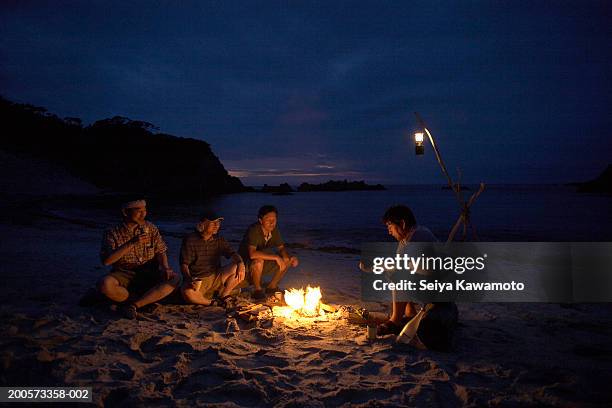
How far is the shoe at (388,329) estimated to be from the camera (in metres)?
4.27

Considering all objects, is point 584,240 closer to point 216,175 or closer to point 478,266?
point 478,266

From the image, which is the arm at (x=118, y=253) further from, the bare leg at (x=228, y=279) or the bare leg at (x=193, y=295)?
the bare leg at (x=228, y=279)

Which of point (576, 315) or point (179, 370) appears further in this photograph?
point (576, 315)

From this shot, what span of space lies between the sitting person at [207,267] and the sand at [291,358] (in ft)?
0.92

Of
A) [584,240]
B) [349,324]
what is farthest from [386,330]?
[584,240]

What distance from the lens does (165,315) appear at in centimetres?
484

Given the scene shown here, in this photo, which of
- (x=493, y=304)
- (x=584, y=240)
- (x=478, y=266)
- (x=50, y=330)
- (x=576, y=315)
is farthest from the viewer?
(x=584, y=240)

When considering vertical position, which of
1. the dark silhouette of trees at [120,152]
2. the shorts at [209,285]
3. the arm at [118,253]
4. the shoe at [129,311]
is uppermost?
the dark silhouette of trees at [120,152]

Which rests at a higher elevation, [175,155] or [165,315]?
[175,155]

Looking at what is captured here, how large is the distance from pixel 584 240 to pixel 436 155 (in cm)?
1497

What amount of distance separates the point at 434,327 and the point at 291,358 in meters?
1.54

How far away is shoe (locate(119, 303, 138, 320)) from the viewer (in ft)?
15.0

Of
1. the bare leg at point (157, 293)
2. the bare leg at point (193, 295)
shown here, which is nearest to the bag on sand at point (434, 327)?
the bare leg at point (193, 295)

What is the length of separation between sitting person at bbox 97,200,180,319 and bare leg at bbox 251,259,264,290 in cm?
125
